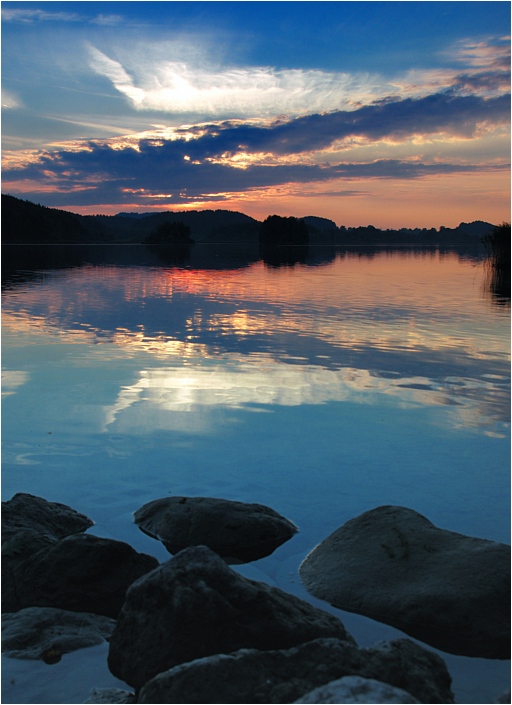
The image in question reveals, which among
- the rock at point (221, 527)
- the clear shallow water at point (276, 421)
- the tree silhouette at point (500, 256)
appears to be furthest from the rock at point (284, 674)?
the tree silhouette at point (500, 256)

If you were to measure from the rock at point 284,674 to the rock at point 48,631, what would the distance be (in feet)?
3.59

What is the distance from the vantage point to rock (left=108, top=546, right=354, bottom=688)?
432cm

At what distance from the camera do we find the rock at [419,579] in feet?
16.2

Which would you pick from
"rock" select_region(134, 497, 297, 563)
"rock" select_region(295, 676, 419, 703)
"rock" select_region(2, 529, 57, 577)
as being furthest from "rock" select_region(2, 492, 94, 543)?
"rock" select_region(295, 676, 419, 703)

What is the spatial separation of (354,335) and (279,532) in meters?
10.9

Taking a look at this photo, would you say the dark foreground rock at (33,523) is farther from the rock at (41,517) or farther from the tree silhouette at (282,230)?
the tree silhouette at (282,230)

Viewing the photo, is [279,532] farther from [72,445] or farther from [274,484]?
[72,445]

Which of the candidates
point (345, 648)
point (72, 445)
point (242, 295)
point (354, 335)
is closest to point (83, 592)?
point (345, 648)

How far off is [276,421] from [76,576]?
459 centimetres

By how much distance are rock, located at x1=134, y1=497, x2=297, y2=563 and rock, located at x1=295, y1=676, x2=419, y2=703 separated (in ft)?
9.15

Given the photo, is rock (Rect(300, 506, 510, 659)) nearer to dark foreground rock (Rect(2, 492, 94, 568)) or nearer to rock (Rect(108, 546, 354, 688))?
rock (Rect(108, 546, 354, 688))

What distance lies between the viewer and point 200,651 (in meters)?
4.32

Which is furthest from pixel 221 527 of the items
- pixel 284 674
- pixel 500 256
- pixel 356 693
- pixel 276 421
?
pixel 500 256

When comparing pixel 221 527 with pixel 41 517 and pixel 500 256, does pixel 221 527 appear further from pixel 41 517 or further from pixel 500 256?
pixel 500 256
